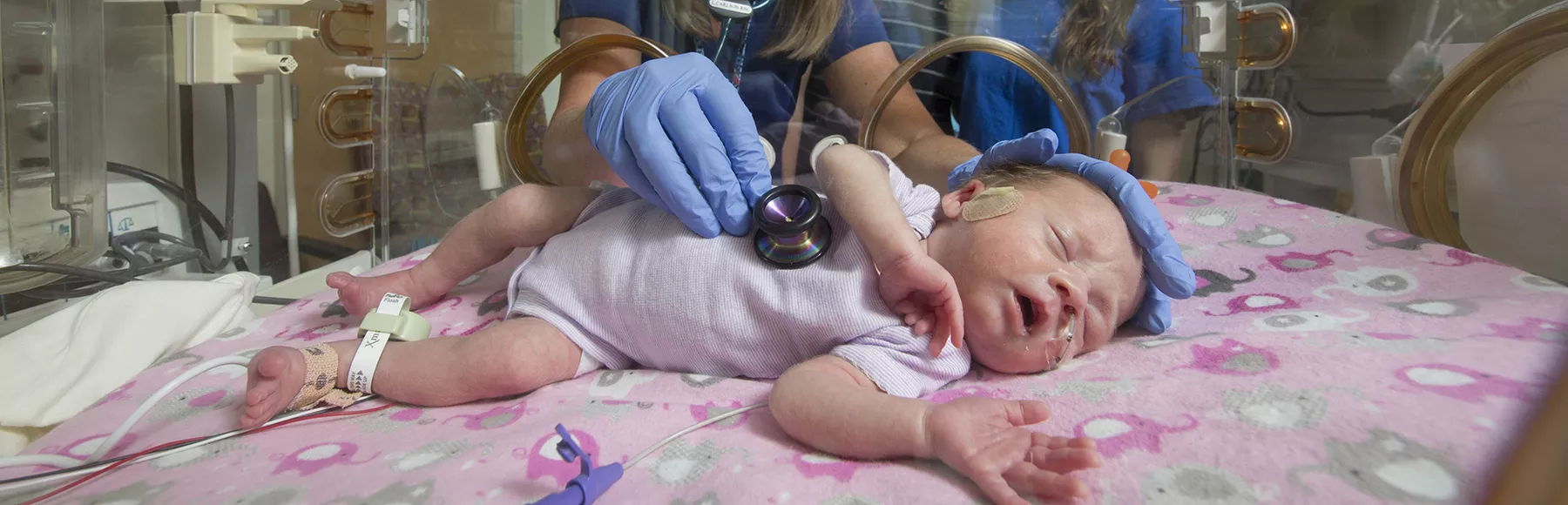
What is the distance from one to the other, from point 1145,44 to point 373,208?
61.3 inches

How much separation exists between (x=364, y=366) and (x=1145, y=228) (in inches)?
35.4

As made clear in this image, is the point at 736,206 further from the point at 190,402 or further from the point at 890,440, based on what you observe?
the point at 190,402

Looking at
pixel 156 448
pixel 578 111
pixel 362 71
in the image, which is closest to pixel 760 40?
pixel 578 111

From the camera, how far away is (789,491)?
0.69m

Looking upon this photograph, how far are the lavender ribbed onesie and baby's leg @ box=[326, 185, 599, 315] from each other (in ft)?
0.34

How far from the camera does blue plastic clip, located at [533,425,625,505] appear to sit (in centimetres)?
65

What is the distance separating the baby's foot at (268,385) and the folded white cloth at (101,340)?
0.88 ft

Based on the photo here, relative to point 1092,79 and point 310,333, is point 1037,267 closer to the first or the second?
point 1092,79

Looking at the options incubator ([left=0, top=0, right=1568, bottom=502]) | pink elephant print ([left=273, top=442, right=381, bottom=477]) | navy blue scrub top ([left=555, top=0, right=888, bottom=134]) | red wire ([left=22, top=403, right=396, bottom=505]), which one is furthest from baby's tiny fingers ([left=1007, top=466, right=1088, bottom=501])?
navy blue scrub top ([left=555, top=0, right=888, bottom=134])

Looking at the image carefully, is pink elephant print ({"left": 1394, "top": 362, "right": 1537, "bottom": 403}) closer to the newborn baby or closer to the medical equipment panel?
the newborn baby

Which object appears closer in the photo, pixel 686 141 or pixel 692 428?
pixel 692 428

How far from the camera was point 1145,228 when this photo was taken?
3.27 ft

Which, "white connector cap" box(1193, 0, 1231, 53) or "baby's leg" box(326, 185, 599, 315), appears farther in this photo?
"white connector cap" box(1193, 0, 1231, 53)

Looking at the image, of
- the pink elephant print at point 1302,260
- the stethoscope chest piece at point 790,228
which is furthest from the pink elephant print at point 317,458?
the pink elephant print at point 1302,260
